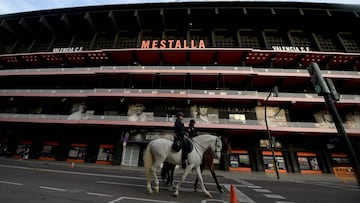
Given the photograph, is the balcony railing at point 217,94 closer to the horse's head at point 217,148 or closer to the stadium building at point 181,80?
the stadium building at point 181,80

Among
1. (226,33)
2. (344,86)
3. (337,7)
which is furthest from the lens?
(226,33)

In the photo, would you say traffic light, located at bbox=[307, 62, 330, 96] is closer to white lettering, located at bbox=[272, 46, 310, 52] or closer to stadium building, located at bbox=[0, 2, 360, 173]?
→ stadium building, located at bbox=[0, 2, 360, 173]

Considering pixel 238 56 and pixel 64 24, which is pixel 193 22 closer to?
pixel 238 56

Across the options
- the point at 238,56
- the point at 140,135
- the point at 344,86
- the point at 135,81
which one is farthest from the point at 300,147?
the point at 135,81

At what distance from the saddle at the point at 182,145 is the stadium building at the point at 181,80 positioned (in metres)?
12.2

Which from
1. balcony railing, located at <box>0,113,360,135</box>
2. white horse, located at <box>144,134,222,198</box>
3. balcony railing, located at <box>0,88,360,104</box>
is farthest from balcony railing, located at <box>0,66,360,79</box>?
white horse, located at <box>144,134,222,198</box>

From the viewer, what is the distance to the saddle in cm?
547

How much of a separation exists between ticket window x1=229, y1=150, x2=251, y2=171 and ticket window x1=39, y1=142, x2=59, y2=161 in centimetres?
2487

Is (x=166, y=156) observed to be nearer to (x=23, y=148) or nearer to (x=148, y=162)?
(x=148, y=162)

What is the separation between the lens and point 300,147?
1948cm

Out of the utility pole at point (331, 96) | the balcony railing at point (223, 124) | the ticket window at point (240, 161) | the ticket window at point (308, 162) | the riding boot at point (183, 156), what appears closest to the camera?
the utility pole at point (331, 96)

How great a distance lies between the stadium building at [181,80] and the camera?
19031 mm

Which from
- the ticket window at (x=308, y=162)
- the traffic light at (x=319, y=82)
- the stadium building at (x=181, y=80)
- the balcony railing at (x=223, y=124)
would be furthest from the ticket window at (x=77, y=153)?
the ticket window at (x=308, y=162)

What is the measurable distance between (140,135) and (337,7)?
39719mm
